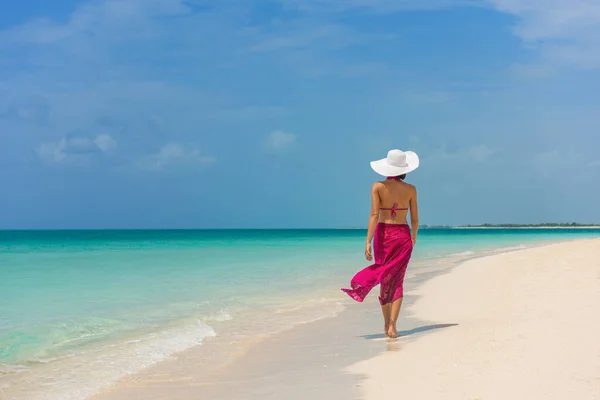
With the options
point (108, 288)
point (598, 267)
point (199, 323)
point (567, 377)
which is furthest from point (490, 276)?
point (567, 377)

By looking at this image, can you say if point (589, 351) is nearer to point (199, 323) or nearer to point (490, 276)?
point (199, 323)

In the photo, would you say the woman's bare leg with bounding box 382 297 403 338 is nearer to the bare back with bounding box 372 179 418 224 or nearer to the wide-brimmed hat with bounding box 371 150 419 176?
the bare back with bounding box 372 179 418 224

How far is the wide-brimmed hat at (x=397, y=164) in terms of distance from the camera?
6.25 meters

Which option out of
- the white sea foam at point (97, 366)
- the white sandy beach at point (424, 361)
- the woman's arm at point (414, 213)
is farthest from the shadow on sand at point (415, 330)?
the white sea foam at point (97, 366)

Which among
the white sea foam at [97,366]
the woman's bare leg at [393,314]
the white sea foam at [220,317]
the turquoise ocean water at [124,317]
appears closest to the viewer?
the white sea foam at [97,366]

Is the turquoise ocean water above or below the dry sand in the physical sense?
below

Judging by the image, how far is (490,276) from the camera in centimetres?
1349

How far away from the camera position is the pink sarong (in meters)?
6.44

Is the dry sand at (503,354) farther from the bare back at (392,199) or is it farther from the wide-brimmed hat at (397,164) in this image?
the wide-brimmed hat at (397,164)

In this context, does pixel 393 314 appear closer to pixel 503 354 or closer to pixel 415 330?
pixel 415 330

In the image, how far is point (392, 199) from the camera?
20.7 ft

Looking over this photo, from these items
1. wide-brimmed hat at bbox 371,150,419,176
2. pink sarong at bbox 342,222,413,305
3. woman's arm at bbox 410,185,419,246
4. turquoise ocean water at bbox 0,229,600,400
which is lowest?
turquoise ocean water at bbox 0,229,600,400

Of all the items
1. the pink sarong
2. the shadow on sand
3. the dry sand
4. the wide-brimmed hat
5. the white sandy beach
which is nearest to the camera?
the dry sand

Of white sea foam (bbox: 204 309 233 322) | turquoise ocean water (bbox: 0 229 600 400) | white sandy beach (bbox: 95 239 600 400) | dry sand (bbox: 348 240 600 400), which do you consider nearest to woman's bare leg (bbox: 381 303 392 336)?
white sandy beach (bbox: 95 239 600 400)
